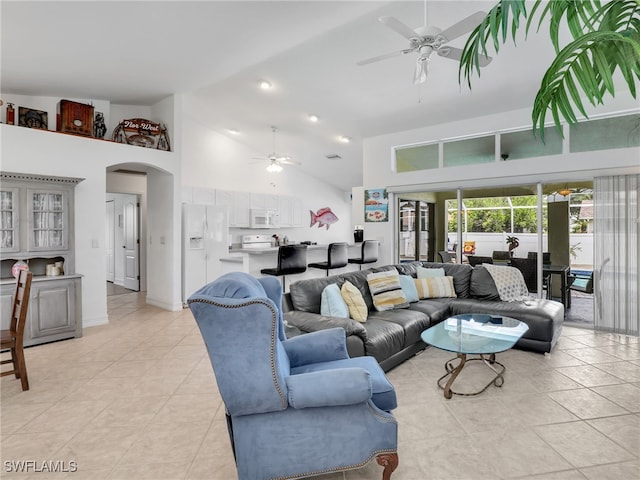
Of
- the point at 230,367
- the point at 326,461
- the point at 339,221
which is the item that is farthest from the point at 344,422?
the point at 339,221

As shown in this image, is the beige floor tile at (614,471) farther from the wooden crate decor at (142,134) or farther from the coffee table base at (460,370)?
the wooden crate decor at (142,134)

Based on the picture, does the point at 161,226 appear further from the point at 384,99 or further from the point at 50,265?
the point at 384,99

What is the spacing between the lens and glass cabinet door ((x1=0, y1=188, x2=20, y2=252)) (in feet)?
12.4

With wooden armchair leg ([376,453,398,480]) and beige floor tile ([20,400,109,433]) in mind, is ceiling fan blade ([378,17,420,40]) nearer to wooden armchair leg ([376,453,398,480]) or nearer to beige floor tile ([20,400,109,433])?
wooden armchair leg ([376,453,398,480])

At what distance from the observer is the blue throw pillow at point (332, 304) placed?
322 cm

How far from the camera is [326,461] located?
170cm

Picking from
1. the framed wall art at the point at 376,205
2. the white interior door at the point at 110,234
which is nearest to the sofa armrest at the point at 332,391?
the framed wall art at the point at 376,205

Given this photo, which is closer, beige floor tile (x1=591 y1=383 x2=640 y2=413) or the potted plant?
beige floor tile (x1=591 y1=383 x2=640 y2=413)

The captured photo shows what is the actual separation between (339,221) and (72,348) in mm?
7498

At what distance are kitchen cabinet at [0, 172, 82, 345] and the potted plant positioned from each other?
5818 mm

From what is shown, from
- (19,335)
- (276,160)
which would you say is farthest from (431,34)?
(276,160)

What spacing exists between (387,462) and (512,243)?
15.2ft

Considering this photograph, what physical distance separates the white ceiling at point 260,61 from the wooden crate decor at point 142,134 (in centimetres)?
41

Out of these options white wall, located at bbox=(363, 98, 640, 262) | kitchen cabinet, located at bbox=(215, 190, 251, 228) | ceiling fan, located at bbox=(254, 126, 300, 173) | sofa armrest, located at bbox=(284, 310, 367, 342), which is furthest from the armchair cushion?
kitchen cabinet, located at bbox=(215, 190, 251, 228)
